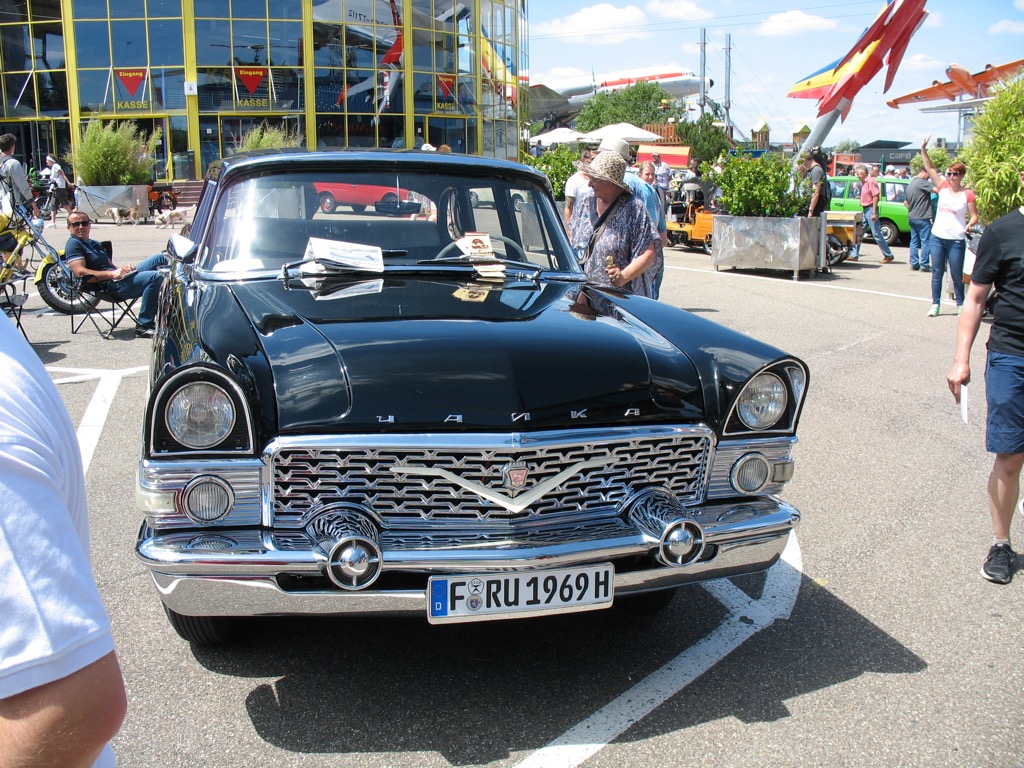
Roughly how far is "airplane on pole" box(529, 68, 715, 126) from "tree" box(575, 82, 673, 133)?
2.31m

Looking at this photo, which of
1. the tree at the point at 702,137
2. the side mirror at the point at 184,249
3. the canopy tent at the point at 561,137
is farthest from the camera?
the tree at the point at 702,137

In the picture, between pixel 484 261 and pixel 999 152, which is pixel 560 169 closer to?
pixel 999 152

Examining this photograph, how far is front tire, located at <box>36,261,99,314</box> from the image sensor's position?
9.93 meters

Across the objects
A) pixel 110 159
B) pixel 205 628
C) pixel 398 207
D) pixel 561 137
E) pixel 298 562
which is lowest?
pixel 205 628

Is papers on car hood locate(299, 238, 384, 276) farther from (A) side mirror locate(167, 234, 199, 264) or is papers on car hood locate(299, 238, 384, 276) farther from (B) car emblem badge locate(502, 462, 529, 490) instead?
(B) car emblem badge locate(502, 462, 529, 490)

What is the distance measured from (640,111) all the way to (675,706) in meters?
71.1

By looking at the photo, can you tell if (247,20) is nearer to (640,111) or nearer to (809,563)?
(809,563)

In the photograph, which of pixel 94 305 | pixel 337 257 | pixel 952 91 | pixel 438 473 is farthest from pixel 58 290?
pixel 952 91

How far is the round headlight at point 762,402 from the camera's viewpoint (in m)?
3.18

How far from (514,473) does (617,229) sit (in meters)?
3.31

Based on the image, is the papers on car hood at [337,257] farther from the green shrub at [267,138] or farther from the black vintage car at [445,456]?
the green shrub at [267,138]

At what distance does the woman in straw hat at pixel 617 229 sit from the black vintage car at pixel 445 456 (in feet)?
7.17

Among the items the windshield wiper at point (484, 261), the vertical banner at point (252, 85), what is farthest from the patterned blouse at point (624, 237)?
the vertical banner at point (252, 85)

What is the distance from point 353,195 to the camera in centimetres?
420
